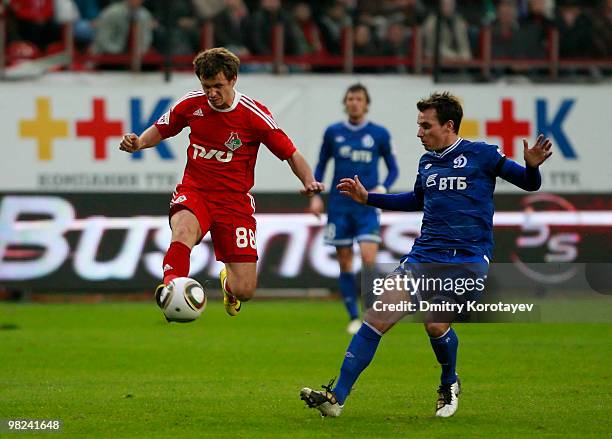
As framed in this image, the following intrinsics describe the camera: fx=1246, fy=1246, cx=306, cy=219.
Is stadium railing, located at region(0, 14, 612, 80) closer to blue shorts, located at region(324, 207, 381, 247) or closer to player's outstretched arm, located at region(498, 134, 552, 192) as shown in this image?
blue shorts, located at region(324, 207, 381, 247)

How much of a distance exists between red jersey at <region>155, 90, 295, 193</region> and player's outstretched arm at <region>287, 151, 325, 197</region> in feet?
0.22

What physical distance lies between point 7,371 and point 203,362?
1.81m

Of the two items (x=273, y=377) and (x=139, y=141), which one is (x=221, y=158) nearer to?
(x=139, y=141)

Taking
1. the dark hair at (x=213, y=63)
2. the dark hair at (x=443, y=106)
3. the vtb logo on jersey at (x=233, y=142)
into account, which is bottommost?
the vtb logo on jersey at (x=233, y=142)

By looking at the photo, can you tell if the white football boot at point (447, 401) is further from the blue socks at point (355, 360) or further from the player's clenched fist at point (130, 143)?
the player's clenched fist at point (130, 143)

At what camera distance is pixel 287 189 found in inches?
737

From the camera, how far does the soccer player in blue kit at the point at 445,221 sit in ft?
26.9

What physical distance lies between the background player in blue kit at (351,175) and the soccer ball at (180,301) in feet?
17.8

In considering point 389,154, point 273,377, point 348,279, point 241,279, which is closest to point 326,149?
point 389,154

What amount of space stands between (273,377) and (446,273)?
2759 mm

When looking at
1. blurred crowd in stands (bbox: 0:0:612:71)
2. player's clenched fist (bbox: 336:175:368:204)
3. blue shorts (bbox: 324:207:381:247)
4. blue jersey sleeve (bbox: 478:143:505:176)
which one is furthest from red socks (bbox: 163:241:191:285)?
blurred crowd in stands (bbox: 0:0:612:71)

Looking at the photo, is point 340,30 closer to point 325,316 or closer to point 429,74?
point 429,74

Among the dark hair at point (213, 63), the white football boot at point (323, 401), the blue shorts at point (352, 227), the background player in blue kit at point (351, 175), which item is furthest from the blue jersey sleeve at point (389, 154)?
the white football boot at point (323, 401)

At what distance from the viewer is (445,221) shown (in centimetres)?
834
